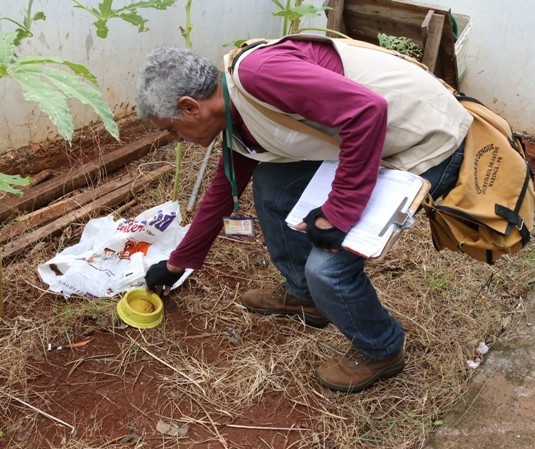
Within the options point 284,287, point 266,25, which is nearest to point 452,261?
point 284,287

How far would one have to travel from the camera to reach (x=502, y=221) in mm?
2047

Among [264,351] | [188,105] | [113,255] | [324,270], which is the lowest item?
[264,351]

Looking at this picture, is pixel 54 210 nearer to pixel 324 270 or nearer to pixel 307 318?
pixel 307 318

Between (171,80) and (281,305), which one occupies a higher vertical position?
(171,80)

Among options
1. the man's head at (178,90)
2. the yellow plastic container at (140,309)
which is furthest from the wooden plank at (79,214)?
the man's head at (178,90)

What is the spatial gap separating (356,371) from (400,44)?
211 centimetres

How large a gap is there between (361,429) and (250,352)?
548 millimetres

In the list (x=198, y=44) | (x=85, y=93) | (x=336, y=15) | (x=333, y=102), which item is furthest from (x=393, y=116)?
(x=198, y=44)

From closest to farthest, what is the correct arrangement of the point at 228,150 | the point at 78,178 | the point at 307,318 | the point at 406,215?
the point at 406,215
the point at 228,150
the point at 307,318
the point at 78,178

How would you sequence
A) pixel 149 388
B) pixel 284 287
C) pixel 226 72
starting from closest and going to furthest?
1. pixel 226 72
2. pixel 149 388
3. pixel 284 287

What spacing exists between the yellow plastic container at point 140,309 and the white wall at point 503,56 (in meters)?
2.96

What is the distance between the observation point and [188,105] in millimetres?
1963

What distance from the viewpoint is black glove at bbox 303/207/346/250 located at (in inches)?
76.2

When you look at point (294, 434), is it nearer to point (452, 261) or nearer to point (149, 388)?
point (149, 388)
